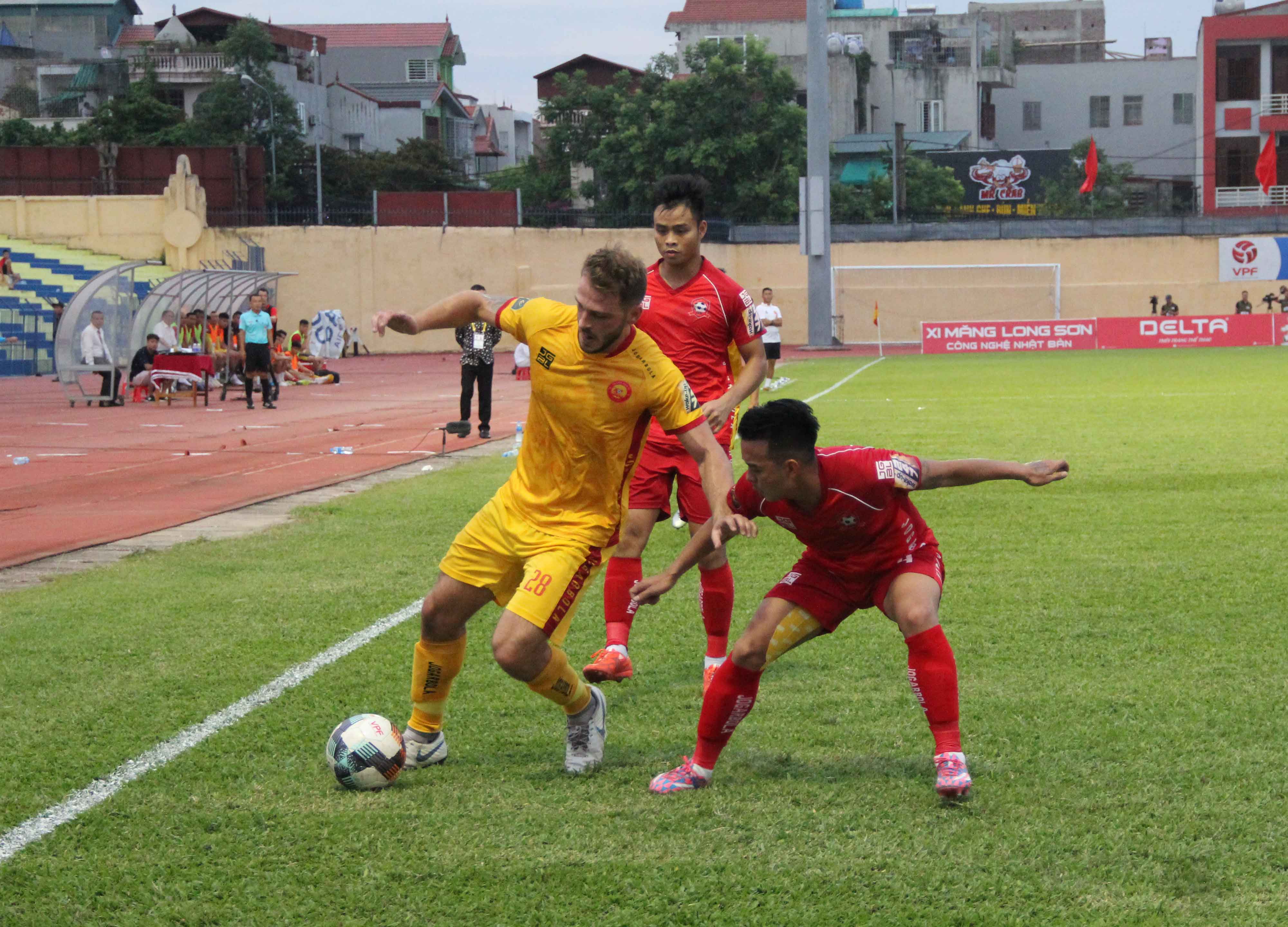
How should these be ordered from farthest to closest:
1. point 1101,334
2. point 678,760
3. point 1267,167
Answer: point 1267,167 < point 1101,334 < point 678,760

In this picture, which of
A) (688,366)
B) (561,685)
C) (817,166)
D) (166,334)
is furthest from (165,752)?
(817,166)

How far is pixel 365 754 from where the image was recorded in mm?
4738

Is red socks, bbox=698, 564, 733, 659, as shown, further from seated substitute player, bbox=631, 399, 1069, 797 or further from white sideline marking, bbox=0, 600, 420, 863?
white sideline marking, bbox=0, 600, 420, 863

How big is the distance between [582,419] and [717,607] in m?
1.63

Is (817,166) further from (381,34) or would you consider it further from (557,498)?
(381,34)

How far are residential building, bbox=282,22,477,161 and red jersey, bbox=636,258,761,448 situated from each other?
71.8 m

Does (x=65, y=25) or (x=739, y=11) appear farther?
(x=65, y=25)

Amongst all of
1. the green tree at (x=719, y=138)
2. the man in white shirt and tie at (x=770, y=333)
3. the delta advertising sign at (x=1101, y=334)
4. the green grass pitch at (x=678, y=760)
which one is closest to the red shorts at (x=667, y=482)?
the green grass pitch at (x=678, y=760)

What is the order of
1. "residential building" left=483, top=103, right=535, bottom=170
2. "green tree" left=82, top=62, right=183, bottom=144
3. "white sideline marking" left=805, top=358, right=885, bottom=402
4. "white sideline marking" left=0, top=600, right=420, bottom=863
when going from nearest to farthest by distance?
"white sideline marking" left=0, top=600, right=420, bottom=863, "white sideline marking" left=805, top=358, right=885, bottom=402, "green tree" left=82, top=62, right=183, bottom=144, "residential building" left=483, top=103, right=535, bottom=170

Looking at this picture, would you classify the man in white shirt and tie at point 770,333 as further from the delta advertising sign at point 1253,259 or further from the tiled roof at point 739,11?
the tiled roof at point 739,11

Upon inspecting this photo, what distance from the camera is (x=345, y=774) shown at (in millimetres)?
4703

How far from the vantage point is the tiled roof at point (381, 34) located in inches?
3361

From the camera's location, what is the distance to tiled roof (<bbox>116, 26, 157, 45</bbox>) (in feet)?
255

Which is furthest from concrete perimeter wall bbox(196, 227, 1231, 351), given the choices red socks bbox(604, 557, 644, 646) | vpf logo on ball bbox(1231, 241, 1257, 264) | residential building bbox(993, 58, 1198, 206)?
red socks bbox(604, 557, 644, 646)
